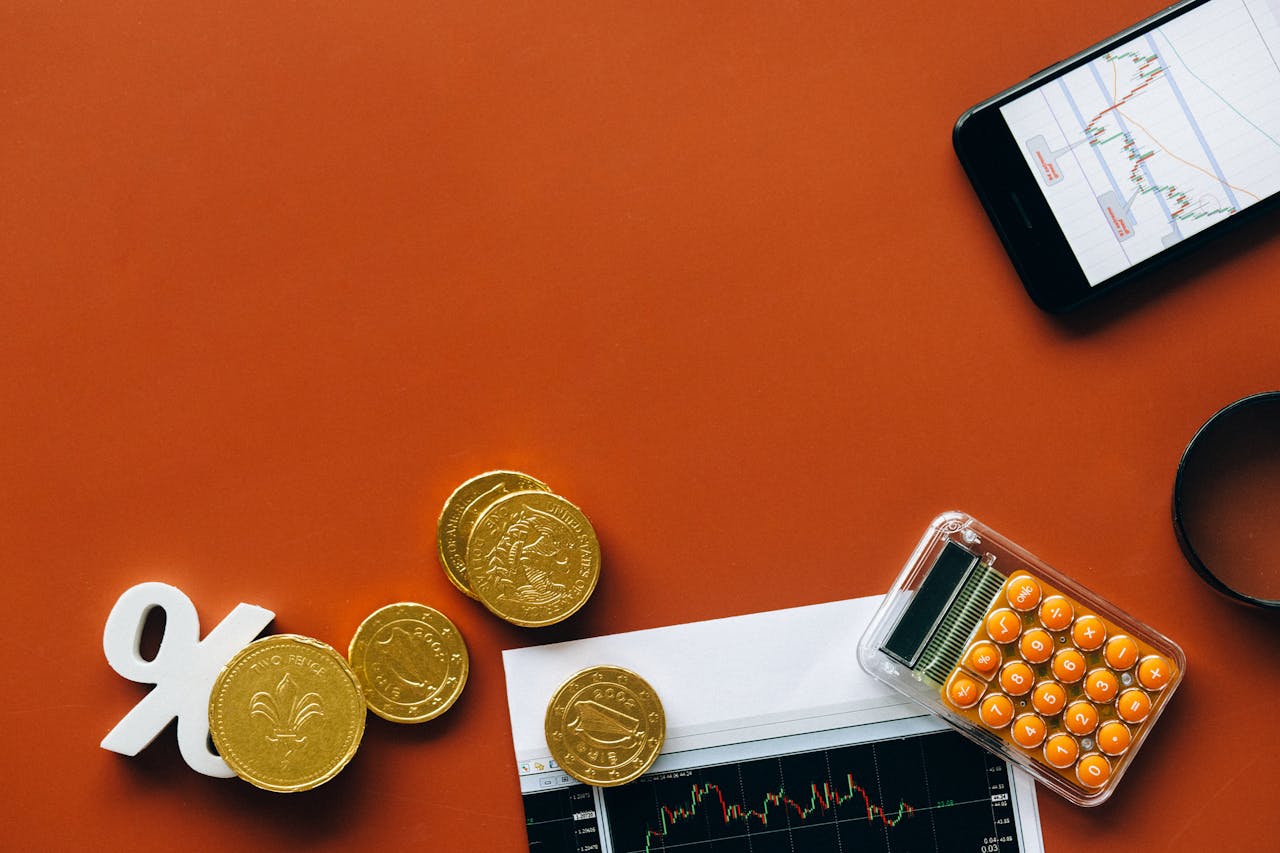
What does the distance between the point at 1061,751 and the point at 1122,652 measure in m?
0.10

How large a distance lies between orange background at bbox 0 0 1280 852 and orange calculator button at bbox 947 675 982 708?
108 millimetres

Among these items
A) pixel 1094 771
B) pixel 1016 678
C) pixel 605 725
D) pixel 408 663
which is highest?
pixel 408 663

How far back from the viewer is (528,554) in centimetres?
77

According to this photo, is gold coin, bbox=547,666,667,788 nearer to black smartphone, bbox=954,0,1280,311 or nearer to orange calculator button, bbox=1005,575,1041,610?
orange calculator button, bbox=1005,575,1041,610

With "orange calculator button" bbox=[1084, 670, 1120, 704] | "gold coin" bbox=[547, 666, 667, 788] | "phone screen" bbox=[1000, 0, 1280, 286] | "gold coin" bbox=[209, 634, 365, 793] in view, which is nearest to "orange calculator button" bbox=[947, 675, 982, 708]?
"orange calculator button" bbox=[1084, 670, 1120, 704]

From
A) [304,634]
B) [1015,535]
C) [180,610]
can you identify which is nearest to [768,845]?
[1015,535]

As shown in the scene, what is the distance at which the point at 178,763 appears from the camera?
2.66 ft

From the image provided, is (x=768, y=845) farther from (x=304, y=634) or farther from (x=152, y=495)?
(x=152, y=495)

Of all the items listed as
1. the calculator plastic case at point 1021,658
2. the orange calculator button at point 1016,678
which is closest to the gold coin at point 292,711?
the calculator plastic case at point 1021,658

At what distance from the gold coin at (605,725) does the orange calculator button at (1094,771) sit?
37 cm

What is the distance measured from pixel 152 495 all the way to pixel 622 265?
47 centimetres

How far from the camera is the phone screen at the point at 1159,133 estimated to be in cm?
76

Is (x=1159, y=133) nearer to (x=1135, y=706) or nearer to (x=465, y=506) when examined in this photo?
(x=1135, y=706)

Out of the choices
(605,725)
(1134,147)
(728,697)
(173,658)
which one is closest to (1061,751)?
(728,697)
